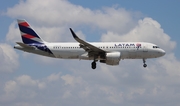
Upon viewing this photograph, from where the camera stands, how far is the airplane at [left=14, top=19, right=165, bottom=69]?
8475cm

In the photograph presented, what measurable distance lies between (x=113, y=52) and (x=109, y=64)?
380 centimetres

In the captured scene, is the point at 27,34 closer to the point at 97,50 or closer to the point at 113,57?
the point at 97,50

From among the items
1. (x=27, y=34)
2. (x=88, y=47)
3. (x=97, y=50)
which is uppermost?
(x=27, y=34)

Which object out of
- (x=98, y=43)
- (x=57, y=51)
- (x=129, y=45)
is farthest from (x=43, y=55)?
(x=129, y=45)

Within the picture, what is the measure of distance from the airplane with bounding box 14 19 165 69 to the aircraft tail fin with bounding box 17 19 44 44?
79.6 inches

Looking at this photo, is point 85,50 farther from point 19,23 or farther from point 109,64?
point 19,23

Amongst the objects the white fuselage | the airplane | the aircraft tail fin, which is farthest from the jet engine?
the aircraft tail fin

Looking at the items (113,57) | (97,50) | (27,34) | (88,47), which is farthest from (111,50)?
(27,34)

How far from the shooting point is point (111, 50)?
8538cm

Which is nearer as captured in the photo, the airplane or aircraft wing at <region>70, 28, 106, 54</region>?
aircraft wing at <region>70, 28, 106, 54</region>

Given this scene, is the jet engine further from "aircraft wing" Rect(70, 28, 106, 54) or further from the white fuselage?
"aircraft wing" Rect(70, 28, 106, 54)

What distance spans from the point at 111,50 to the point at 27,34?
1739cm

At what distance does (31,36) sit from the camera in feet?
Answer: 301

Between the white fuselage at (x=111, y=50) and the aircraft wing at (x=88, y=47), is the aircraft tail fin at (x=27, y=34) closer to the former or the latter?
the white fuselage at (x=111, y=50)
